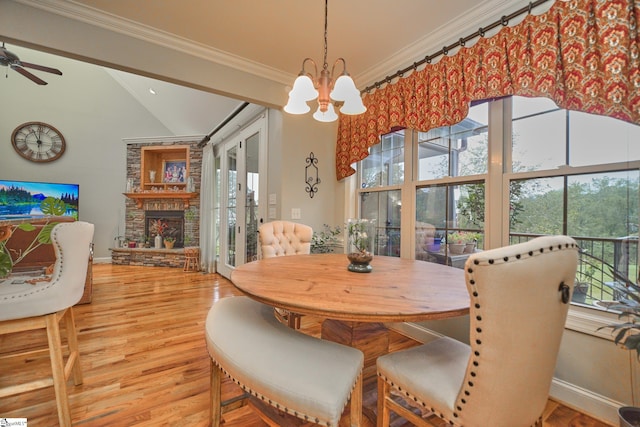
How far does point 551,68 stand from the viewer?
1473 millimetres

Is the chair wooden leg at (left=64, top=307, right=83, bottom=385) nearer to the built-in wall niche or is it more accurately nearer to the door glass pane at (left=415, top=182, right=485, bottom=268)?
the door glass pane at (left=415, top=182, right=485, bottom=268)

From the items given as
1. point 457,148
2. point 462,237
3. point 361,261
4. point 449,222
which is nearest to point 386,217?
point 449,222

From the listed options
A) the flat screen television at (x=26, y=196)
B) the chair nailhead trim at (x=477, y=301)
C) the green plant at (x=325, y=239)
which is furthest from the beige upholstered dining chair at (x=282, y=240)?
the flat screen television at (x=26, y=196)

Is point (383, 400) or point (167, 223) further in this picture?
point (167, 223)

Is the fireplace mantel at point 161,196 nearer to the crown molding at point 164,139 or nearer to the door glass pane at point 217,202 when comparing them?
the door glass pane at point 217,202

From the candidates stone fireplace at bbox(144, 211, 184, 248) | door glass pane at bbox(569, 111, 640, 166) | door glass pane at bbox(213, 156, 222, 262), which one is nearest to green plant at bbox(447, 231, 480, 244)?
door glass pane at bbox(569, 111, 640, 166)

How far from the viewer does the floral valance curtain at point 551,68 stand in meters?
1.26

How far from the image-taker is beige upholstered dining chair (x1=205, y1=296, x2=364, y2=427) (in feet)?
2.65

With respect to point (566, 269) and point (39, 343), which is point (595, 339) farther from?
point (39, 343)

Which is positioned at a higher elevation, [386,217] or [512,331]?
[386,217]

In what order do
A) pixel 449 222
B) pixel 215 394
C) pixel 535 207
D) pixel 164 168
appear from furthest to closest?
pixel 164 168, pixel 449 222, pixel 535 207, pixel 215 394

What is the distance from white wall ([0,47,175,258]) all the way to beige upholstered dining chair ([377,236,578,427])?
712 centimetres

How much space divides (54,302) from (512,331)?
1859mm

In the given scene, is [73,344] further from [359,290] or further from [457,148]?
[457,148]
